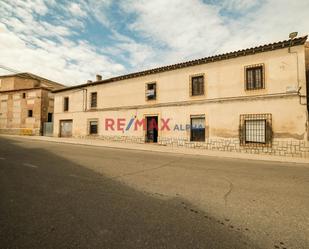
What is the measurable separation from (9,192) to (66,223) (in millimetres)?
2267

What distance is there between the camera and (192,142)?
14.9m

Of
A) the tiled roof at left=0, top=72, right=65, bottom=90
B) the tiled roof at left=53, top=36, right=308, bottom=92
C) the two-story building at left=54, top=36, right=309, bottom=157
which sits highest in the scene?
the tiled roof at left=0, top=72, right=65, bottom=90

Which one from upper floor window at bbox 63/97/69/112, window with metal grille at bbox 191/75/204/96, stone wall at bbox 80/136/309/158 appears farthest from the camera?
upper floor window at bbox 63/97/69/112

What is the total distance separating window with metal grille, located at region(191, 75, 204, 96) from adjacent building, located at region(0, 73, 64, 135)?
831 inches

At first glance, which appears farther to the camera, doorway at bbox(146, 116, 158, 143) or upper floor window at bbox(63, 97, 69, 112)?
upper floor window at bbox(63, 97, 69, 112)

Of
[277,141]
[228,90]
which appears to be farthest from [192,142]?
[277,141]

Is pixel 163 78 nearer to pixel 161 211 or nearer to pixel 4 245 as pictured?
pixel 161 211

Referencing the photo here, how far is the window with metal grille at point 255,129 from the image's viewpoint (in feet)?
40.4

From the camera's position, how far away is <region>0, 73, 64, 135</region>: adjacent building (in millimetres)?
26766

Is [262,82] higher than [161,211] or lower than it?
higher

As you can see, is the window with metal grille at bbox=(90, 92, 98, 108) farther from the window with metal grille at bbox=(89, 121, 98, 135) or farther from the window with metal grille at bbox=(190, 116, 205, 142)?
the window with metal grille at bbox=(190, 116, 205, 142)

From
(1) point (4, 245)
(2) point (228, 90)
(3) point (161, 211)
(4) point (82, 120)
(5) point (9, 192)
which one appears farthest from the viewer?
(4) point (82, 120)

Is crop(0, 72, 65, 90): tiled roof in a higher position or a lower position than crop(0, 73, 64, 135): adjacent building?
higher

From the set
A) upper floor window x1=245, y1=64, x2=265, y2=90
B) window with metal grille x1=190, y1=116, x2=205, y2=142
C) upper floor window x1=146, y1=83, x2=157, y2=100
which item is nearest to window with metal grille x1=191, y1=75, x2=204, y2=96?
window with metal grille x1=190, y1=116, x2=205, y2=142
